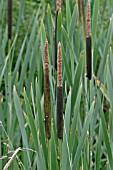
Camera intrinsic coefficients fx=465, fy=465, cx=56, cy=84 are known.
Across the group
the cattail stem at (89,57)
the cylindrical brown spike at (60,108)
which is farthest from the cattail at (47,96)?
the cattail stem at (89,57)

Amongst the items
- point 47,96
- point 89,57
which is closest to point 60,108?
point 47,96

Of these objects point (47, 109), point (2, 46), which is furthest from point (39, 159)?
point (2, 46)

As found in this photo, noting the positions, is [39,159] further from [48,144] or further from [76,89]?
[76,89]

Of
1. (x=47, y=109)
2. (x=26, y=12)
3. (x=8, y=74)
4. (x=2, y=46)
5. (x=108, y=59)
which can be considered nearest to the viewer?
(x=47, y=109)

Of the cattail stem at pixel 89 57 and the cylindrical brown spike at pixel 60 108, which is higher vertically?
the cattail stem at pixel 89 57

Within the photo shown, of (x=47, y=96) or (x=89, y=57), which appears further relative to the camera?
(x=89, y=57)

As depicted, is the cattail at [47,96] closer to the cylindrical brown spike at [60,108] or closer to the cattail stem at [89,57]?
the cylindrical brown spike at [60,108]

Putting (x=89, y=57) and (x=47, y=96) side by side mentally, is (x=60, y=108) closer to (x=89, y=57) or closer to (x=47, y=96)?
(x=47, y=96)

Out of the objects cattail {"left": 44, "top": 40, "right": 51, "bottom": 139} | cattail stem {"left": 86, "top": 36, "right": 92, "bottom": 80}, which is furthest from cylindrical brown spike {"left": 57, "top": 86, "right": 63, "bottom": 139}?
cattail stem {"left": 86, "top": 36, "right": 92, "bottom": 80}

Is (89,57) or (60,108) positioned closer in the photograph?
(60,108)

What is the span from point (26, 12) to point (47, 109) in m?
2.03

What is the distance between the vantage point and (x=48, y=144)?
961 mm

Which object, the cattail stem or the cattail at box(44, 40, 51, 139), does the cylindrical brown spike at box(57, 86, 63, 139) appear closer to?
the cattail at box(44, 40, 51, 139)

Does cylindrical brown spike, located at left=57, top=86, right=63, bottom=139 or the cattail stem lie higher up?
the cattail stem
